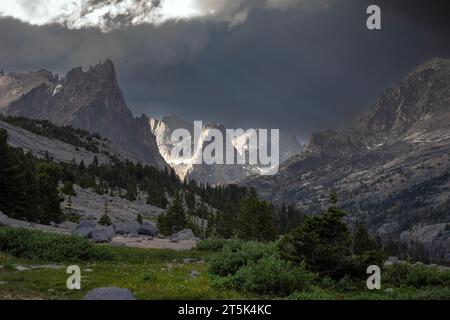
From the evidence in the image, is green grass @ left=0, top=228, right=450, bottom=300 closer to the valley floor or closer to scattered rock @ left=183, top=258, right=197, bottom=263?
the valley floor

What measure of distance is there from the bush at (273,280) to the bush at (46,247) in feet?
41.4

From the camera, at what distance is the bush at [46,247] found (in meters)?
29.4

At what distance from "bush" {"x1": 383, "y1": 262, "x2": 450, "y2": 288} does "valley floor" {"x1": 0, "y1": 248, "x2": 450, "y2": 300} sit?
137 cm

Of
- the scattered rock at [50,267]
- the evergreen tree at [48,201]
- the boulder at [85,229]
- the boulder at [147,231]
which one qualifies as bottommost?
the scattered rock at [50,267]

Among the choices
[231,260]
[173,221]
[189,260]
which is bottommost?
[189,260]

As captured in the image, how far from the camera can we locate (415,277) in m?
24.5

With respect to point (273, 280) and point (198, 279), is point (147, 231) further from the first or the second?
point (273, 280)

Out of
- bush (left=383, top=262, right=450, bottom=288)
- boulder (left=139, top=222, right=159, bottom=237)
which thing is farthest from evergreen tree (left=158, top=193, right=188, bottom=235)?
bush (left=383, top=262, right=450, bottom=288)

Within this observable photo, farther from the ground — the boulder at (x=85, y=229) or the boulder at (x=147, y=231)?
the boulder at (x=85, y=229)

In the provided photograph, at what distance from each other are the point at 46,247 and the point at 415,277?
2199cm

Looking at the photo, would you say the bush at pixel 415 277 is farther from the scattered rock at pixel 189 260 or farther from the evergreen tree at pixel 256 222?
the evergreen tree at pixel 256 222

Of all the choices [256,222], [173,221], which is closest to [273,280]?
[256,222]

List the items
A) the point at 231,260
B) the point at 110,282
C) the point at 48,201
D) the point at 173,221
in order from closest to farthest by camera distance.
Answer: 1. the point at 110,282
2. the point at 231,260
3. the point at 48,201
4. the point at 173,221

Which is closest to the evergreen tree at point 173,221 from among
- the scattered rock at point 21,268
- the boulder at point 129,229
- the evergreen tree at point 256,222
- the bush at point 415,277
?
the evergreen tree at point 256,222
